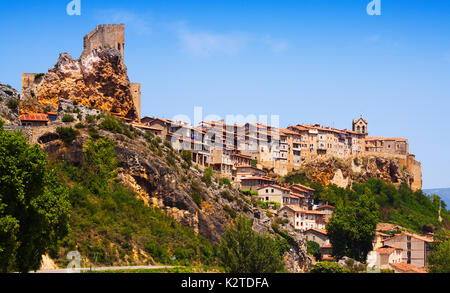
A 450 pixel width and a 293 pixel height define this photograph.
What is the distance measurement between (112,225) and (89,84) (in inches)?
1045

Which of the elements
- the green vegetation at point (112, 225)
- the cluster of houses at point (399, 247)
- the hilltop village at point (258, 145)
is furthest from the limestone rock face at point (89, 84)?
the cluster of houses at point (399, 247)

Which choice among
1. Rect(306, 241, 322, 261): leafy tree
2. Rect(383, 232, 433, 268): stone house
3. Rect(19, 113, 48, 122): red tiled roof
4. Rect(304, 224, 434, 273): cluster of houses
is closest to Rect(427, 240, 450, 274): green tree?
Rect(304, 224, 434, 273): cluster of houses

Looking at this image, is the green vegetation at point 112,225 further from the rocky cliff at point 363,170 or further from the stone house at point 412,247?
the rocky cliff at point 363,170

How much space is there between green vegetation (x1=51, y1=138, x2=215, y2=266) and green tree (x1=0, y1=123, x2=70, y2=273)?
518 cm

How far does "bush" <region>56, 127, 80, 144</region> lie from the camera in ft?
168

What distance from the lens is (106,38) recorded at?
71.1 meters

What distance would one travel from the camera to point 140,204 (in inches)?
2000

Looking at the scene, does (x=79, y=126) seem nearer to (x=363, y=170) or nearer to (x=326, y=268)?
(x=326, y=268)

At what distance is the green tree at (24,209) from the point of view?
27875mm

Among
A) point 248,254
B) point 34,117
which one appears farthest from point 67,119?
point 248,254

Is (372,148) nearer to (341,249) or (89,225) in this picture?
(341,249)

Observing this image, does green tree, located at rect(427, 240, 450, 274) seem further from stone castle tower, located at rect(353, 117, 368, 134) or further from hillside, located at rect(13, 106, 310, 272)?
stone castle tower, located at rect(353, 117, 368, 134)

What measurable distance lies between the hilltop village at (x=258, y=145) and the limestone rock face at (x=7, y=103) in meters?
0.77
